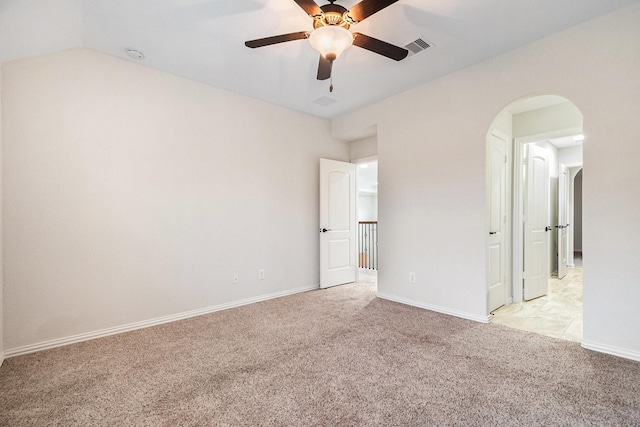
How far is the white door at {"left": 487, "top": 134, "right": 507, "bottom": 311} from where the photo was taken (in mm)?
3320

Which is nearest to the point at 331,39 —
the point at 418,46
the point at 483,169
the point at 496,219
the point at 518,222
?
the point at 418,46

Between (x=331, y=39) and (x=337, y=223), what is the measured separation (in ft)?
10.3

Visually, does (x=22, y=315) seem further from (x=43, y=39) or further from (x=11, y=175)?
(x=43, y=39)

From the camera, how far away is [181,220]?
3291 mm

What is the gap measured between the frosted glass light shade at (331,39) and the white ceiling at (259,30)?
43 cm

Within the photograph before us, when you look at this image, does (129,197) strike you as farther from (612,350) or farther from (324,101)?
(612,350)

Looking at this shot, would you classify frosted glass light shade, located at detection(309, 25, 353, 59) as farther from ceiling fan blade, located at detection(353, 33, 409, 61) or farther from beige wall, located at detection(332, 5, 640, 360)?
beige wall, located at detection(332, 5, 640, 360)

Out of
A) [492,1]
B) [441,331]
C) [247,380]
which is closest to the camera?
[247,380]

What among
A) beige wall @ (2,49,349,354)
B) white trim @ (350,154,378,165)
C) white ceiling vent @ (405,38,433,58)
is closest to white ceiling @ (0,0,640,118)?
white ceiling vent @ (405,38,433,58)

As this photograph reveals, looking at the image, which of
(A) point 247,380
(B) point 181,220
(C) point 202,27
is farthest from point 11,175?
(A) point 247,380

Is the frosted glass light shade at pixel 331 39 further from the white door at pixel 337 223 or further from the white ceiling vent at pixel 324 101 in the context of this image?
the white door at pixel 337 223

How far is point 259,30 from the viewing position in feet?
8.04

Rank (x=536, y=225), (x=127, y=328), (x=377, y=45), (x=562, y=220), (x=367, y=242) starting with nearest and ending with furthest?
(x=377, y=45) < (x=127, y=328) < (x=536, y=225) < (x=562, y=220) < (x=367, y=242)

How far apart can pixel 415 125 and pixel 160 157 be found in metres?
3.02
